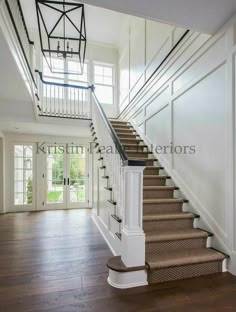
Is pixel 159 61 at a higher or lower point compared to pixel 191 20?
higher

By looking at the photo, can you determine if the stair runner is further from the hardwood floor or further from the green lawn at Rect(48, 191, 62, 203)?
the green lawn at Rect(48, 191, 62, 203)

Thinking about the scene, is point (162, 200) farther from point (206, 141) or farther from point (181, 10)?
point (181, 10)

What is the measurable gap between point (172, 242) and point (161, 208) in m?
0.65

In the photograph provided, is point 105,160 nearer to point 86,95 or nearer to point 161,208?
point 161,208

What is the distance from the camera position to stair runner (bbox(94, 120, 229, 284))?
2299 mm

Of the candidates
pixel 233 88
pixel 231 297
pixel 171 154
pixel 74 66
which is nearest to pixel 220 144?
pixel 233 88

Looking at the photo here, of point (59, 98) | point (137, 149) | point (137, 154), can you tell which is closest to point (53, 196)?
point (59, 98)

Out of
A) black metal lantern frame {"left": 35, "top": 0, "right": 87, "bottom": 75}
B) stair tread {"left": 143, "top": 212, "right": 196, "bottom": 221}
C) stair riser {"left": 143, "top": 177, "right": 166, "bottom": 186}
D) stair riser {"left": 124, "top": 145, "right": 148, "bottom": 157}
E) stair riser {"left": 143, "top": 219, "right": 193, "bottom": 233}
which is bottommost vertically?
stair riser {"left": 143, "top": 219, "right": 193, "bottom": 233}

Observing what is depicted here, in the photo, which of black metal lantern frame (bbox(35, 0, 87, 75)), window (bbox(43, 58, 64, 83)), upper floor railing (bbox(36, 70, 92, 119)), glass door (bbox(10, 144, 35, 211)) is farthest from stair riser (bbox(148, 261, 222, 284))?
window (bbox(43, 58, 64, 83))

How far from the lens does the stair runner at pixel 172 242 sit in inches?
90.5

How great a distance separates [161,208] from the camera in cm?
321

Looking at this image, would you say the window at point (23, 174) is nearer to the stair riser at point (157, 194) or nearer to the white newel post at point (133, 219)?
the stair riser at point (157, 194)

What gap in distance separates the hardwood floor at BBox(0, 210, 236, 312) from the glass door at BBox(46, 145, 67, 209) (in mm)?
3147

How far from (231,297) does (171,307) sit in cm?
60
